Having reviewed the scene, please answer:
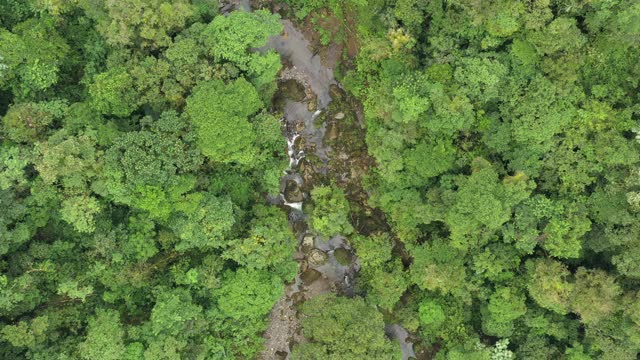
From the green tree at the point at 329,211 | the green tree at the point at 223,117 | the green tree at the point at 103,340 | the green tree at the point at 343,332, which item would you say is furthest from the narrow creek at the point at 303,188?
the green tree at the point at 103,340

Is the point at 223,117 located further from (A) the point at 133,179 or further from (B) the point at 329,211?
(B) the point at 329,211

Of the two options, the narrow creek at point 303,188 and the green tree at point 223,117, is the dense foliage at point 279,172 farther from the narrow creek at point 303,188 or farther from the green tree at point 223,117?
the narrow creek at point 303,188

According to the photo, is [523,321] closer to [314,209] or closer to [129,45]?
[314,209]

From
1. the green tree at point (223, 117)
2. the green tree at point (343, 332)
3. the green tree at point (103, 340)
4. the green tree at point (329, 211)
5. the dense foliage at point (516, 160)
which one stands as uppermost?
the dense foliage at point (516, 160)

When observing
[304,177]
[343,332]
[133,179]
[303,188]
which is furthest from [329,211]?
[133,179]

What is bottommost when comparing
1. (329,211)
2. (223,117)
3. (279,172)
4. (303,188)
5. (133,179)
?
(133,179)

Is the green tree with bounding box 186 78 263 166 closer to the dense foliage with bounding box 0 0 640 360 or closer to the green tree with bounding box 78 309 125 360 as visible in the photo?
the dense foliage with bounding box 0 0 640 360

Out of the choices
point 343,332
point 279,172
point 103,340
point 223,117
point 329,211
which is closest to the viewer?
point 223,117

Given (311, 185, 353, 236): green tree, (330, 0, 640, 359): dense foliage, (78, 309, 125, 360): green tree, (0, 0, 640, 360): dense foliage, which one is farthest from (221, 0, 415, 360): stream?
(78, 309, 125, 360): green tree

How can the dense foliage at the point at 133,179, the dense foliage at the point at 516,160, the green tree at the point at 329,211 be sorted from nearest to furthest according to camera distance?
the dense foliage at the point at 516,160 → the dense foliage at the point at 133,179 → the green tree at the point at 329,211
